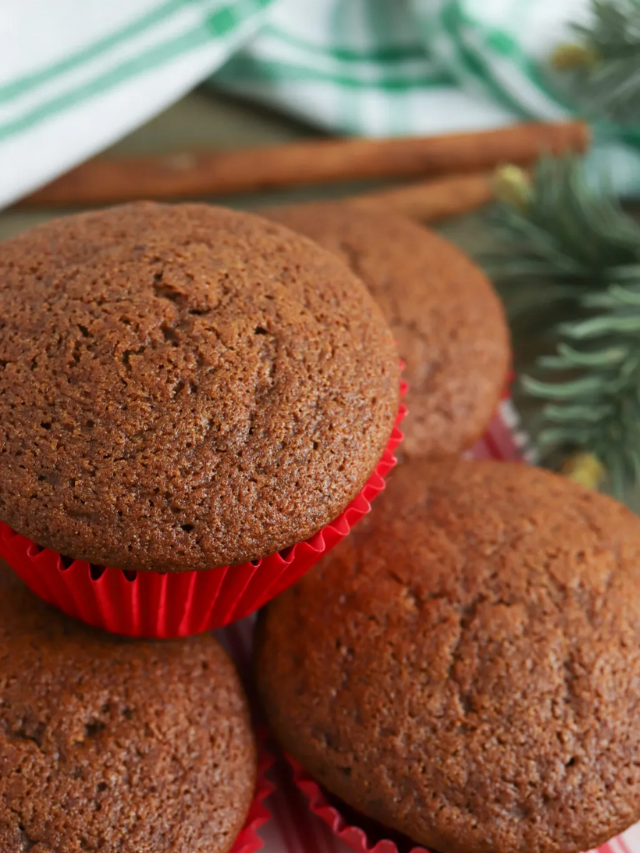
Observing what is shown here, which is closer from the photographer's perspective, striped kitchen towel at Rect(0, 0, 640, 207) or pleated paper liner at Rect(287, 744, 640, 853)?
pleated paper liner at Rect(287, 744, 640, 853)

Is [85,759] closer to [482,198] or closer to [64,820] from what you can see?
[64,820]

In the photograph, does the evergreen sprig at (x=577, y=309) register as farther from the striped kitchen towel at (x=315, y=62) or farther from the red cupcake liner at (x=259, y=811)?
the red cupcake liner at (x=259, y=811)

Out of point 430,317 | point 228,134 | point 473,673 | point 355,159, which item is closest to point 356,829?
point 473,673

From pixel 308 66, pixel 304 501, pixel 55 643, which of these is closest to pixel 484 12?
pixel 308 66

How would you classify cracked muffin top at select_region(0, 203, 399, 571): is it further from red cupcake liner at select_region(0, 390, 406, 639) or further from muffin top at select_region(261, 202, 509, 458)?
muffin top at select_region(261, 202, 509, 458)

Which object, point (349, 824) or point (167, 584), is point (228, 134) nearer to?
point (167, 584)

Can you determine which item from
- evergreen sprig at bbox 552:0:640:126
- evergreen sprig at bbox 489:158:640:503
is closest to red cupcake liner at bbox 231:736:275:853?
evergreen sprig at bbox 489:158:640:503
